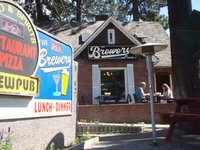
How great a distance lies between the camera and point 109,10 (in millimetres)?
38562

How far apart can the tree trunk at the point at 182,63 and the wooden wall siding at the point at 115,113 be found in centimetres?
523

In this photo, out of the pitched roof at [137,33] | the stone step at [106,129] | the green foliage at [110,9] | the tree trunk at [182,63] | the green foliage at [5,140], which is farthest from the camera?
the green foliage at [110,9]

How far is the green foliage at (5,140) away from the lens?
5578mm

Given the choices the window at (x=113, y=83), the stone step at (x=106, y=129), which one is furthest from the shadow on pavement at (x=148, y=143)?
the window at (x=113, y=83)

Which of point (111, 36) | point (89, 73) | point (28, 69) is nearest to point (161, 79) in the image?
point (111, 36)

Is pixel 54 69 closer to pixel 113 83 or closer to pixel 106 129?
pixel 106 129

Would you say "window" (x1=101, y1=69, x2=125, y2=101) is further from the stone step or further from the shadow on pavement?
the shadow on pavement

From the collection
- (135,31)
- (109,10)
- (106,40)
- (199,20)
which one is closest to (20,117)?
(199,20)

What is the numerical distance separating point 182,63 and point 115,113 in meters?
5.86

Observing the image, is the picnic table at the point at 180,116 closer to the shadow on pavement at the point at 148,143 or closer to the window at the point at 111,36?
the shadow on pavement at the point at 148,143

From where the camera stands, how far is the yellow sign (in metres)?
5.77

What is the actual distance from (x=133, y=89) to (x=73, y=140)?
14.0m

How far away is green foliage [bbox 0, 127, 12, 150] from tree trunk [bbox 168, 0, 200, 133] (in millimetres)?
4479

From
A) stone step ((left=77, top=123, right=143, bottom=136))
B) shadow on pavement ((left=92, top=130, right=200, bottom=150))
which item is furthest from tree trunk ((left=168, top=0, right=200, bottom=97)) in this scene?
stone step ((left=77, top=123, right=143, bottom=136))
